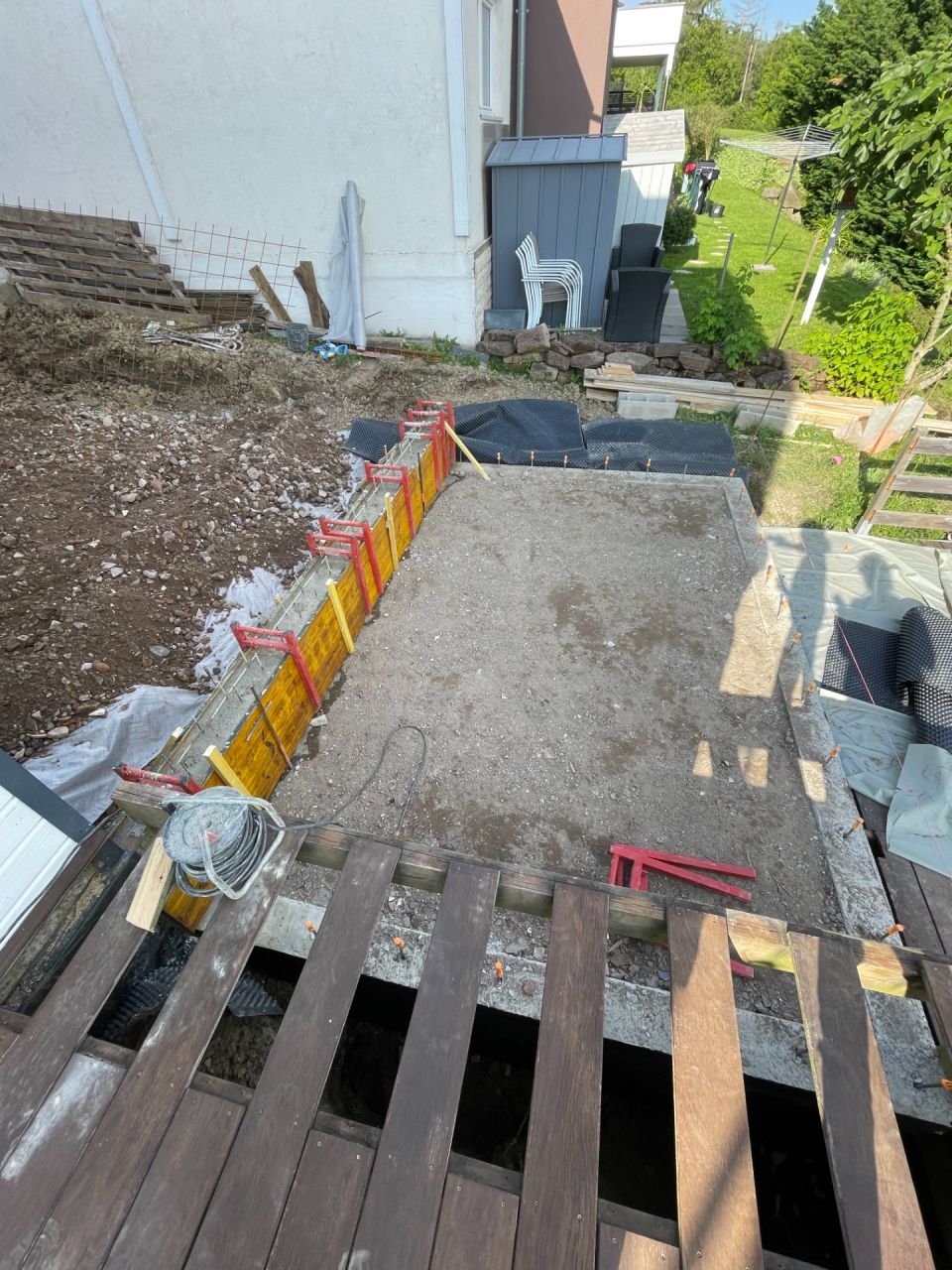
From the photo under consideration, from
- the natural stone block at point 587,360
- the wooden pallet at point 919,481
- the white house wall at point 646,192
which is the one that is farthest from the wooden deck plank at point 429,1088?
the white house wall at point 646,192

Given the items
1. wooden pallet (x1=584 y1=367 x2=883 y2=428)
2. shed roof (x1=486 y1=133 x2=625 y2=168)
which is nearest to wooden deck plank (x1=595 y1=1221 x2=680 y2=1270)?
wooden pallet (x1=584 y1=367 x2=883 y2=428)

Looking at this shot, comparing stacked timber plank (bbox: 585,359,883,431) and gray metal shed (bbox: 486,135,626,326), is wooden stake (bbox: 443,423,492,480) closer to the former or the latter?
stacked timber plank (bbox: 585,359,883,431)

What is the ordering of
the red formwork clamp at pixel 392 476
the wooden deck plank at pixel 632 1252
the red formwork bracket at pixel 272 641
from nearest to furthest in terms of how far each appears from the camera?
the wooden deck plank at pixel 632 1252 < the red formwork bracket at pixel 272 641 < the red formwork clamp at pixel 392 476

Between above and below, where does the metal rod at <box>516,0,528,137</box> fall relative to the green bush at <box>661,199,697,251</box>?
above

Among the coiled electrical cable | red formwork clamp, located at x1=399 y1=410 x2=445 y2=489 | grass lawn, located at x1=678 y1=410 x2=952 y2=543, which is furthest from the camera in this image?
grass lawn, located at x1=678 y1=410 x2=952 y2=543

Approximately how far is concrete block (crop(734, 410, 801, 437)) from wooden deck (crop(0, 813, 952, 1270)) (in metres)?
8.83

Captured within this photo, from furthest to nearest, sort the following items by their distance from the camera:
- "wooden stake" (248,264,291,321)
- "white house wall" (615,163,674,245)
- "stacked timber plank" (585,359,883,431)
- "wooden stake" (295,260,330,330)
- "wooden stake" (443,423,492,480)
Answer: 1. "white house wall" (615,163,674,245)
2. "wooden stake" (248,264,291,321)
3. "wooden stake" (295,260,330,330)
4. "stacked timber plank" (585,359,883,431)
5. "wooden stake" (443,423,492,480)

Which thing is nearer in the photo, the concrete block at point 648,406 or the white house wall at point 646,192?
the concrete block at point 648,406

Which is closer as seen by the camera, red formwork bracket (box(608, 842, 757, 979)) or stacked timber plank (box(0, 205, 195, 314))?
red formwork bracket (box(608, 842, 757, 979))

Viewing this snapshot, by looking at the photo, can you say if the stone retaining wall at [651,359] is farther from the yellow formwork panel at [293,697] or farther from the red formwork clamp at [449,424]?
the yellow formwork panel at [293,697]

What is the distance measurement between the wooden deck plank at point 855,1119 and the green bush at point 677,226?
19.0m

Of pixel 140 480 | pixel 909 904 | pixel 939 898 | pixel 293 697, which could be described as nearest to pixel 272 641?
pixel 293 697

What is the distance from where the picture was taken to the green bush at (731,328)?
364 inches

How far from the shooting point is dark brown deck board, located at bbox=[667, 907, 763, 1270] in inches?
59.9
